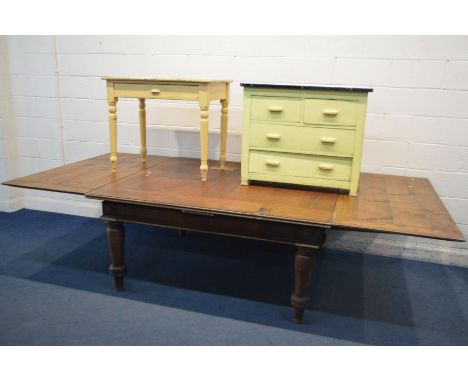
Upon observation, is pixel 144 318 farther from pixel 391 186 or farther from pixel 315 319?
pixel 391 186

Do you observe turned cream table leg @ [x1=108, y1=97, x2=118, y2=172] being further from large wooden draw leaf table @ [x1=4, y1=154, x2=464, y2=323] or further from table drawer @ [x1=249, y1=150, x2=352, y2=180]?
table drawer @ [x1=249, y1=150, x2=352, y2=180]

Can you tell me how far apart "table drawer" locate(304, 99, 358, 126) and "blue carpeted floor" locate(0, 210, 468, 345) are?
37.6 inches

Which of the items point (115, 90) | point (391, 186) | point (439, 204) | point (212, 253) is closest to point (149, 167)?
point (115, 90)

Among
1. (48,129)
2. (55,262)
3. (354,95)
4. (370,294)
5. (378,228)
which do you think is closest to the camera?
(378,228)

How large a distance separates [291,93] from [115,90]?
3.31 ft

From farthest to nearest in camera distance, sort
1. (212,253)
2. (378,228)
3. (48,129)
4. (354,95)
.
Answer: (48,129) → (212,253) → (354,95) → (378,228)

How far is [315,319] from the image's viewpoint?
2105 mm

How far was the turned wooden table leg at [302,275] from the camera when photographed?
191 centimetres

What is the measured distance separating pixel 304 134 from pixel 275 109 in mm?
193

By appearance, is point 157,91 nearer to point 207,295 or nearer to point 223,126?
point 223,126

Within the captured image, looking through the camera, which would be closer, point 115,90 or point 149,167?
point 115,90

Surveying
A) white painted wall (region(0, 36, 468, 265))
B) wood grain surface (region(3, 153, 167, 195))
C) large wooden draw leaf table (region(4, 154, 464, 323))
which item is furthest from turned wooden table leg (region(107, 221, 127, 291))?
white painted wall (region(0, 36, 468, 265))

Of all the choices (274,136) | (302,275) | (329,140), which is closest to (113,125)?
(274,136)

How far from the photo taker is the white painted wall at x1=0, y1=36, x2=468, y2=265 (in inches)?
99.1
